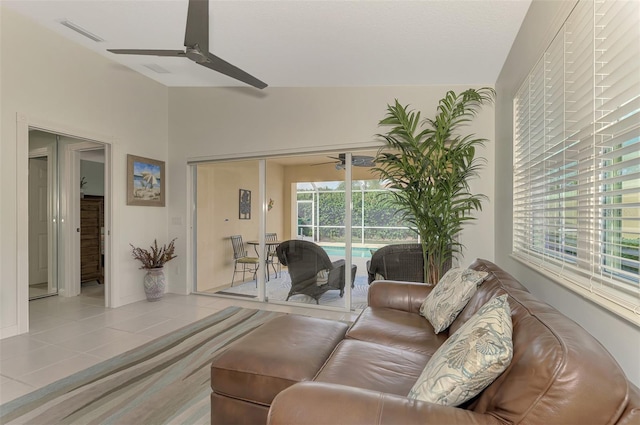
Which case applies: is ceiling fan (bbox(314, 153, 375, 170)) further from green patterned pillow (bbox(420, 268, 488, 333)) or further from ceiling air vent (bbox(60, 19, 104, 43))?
ceiling air vent (bbox(60, 19, 104, 43))

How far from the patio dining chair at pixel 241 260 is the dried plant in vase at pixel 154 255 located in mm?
927

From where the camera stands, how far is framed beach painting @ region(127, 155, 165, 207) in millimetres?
4328

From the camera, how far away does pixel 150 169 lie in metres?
4.62

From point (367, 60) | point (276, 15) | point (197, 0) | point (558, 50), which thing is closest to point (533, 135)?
point (558, 50)

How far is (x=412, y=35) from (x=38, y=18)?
3.68 meters

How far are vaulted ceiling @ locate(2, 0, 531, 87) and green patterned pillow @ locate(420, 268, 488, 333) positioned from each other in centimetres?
184

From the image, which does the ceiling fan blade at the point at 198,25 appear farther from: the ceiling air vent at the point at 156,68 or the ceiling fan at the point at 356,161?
the ceiling air vent at the point at 156,68

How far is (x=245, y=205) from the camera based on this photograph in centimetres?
458

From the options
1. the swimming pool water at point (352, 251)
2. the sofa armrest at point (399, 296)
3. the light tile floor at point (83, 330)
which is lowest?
the light tile floor at point (83, 330)

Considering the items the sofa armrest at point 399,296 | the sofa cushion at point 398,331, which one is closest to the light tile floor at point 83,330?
the sofa armrest at point 399,296

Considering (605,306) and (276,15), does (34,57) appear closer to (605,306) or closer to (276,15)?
(276,15)

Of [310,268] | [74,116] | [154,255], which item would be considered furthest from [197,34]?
[154,255]

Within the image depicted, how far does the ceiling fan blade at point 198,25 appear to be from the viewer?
1908 mm

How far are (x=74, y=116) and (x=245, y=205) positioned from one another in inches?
88.2
